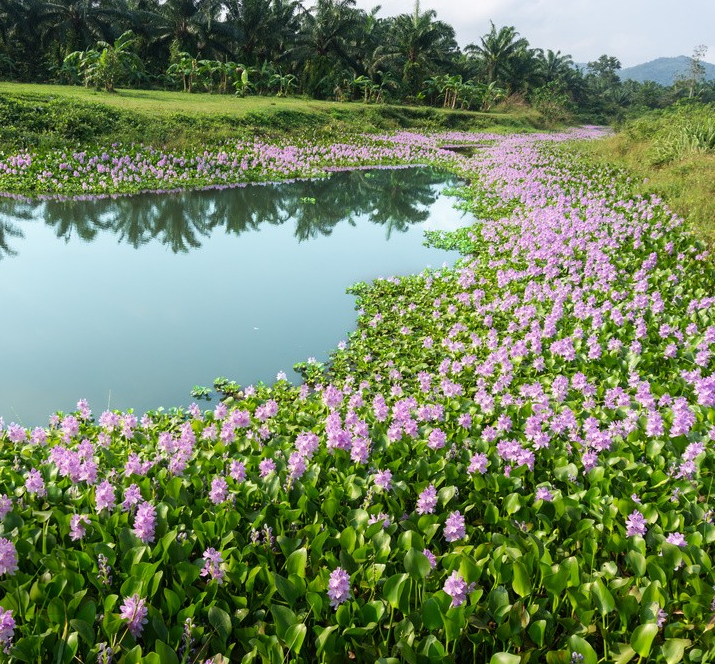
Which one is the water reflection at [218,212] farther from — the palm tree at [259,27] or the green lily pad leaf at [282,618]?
the palm tree at [259,27]

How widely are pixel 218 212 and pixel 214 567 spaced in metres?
12.2

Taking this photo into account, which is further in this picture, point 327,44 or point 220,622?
point 327,44

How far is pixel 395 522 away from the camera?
10.5 ft


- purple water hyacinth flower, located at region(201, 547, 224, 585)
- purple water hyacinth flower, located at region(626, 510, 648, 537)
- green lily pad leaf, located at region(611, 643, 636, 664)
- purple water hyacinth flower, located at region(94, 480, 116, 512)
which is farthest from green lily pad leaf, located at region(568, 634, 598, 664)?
purple water hyacinth flower, located at region(94, 480, 116, 512)

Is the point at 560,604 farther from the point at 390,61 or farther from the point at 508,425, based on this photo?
the point at 390,61

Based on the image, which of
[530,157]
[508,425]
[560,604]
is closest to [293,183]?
[530,157]

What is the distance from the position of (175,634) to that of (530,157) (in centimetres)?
2350

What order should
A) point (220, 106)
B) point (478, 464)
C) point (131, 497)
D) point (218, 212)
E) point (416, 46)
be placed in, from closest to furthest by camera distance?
point (131, 497), point (478, 464), point (218, 212), point (220, 106), point (416, 46)

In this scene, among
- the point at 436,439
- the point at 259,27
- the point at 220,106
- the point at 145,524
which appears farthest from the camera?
the point at 259,27

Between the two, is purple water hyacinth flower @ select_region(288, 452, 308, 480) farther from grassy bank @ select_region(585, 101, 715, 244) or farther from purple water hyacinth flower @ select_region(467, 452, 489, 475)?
grassy bank @ select_region(585, 101, 715, 244)

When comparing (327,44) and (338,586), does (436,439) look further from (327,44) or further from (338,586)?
(327,44)

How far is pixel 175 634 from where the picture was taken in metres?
2.35

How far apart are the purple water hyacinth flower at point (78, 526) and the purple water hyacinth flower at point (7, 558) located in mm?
395

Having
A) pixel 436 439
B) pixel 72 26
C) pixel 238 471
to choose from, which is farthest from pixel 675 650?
pixel 72 26
